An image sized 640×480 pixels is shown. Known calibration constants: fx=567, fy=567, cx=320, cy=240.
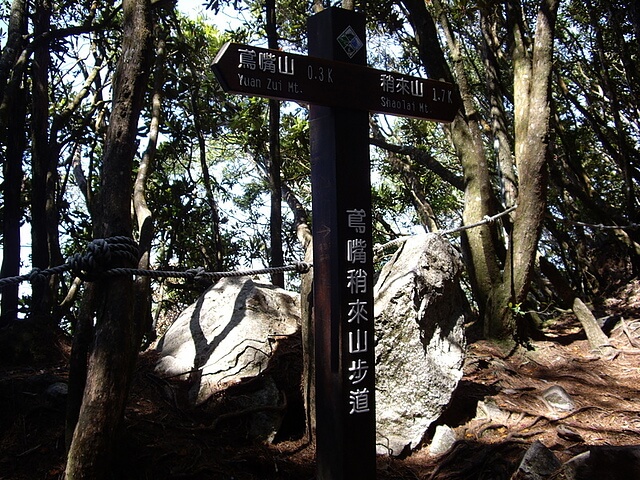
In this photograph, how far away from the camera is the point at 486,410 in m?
4.51

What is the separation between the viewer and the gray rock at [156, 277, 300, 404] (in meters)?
4.35

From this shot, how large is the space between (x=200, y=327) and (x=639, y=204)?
8222 millimetres

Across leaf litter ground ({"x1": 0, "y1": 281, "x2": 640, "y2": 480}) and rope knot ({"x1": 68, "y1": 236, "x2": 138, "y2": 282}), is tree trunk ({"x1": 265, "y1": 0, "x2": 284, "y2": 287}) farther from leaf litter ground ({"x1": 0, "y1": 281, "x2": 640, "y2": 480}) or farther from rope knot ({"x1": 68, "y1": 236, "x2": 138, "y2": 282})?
rope knot ({"x1": 68, "y1": 236, "x2": 138, "y2": 282})

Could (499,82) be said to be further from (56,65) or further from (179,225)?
(56,65)

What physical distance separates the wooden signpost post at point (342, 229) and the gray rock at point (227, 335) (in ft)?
4.90

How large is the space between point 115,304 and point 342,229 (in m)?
1.26

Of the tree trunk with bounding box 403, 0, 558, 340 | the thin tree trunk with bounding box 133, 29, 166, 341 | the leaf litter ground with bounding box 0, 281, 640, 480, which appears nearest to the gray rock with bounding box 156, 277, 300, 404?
the leaf litter ground with bounding box 0, 281, 640, 480

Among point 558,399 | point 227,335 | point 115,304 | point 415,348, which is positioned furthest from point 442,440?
point 115,304

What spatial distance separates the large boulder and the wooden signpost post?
3.85 feet

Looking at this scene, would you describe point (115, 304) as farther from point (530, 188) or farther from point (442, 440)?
point (530, 188)

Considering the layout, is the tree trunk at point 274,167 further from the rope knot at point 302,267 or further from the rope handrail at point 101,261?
the rope handrail at point 101,261

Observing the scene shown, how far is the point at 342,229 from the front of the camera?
117 inches

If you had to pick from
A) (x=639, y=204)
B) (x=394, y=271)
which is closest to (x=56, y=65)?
(x=394, y=271)

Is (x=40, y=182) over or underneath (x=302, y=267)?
over
